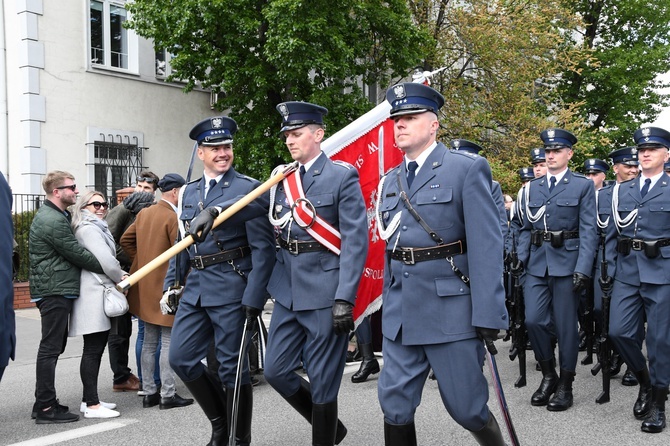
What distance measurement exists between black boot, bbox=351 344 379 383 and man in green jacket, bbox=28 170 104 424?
2611 millimetres

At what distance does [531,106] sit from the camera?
18750mm

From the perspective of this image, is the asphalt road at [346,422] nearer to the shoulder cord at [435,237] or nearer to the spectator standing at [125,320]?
the spectator standing at [125,320]

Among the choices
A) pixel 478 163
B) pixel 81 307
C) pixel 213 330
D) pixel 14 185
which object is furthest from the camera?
pixel 14 185

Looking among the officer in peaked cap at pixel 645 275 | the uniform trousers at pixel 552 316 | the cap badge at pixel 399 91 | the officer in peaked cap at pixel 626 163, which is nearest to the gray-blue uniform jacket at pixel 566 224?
the uniform trousers at pixel 552 316

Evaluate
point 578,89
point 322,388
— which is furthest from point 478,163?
point 578,89

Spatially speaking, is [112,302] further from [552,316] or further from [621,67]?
[621,67]

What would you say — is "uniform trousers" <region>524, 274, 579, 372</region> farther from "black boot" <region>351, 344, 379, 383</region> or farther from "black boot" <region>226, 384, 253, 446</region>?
"black boot" <region>226, 384, 253, 446</region>

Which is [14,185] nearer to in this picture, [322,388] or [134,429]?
[134,429]

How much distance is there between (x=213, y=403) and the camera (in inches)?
192

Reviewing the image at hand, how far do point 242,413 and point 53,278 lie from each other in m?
2.20

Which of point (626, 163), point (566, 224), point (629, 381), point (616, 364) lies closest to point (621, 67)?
point (626, 163)

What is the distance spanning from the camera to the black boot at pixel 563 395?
5945 mm

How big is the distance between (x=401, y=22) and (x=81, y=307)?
12.3m

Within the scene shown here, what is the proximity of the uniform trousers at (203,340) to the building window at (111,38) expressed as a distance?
13.4m
